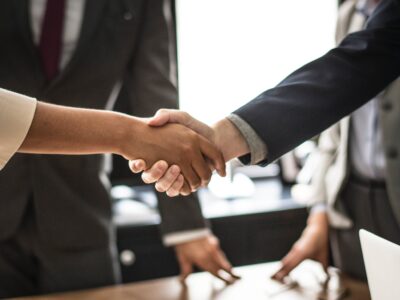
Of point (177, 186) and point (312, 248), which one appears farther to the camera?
point (312, 248)

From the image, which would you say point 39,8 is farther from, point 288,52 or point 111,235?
point 288,52

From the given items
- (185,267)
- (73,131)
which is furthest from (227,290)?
(73,131)

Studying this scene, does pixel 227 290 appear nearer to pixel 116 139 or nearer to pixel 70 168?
pixel 116 139

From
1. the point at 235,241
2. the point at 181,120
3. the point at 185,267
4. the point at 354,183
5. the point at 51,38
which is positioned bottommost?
the point at 235,241

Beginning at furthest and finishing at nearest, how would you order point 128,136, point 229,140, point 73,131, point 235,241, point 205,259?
point 235,241, point 205,259, point 229,140, point 128,136, point 73,131

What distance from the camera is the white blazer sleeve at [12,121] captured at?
1.03 meters

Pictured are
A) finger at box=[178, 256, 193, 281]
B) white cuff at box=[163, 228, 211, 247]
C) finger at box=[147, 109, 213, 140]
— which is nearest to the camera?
finger at box=[147, 109, 213, 140]

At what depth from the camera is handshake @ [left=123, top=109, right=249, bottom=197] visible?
1.30 meters

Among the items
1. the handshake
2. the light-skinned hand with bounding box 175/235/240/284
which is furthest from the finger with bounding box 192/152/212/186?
the light-skinned hand with bounding box 175/235/240/284

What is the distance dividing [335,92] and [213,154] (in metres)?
0.32

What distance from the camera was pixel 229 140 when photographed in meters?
1.35

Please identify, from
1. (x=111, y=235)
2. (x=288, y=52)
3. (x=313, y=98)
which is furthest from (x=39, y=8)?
(x=288, y=52)

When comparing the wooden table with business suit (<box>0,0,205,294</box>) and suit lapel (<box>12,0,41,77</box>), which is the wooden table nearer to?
business suit (<box>0,0,205,294</box>)

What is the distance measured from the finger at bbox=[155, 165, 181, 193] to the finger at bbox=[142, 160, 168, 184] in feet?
0.03
